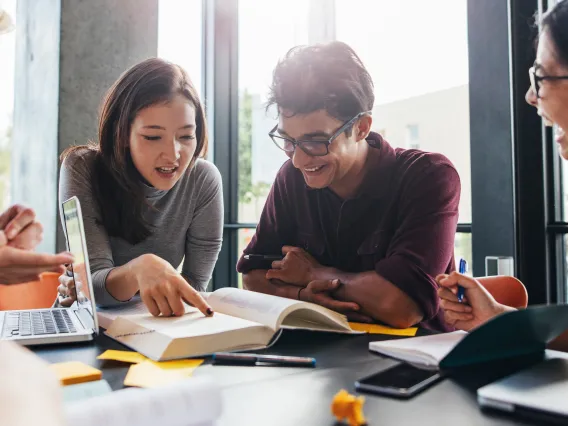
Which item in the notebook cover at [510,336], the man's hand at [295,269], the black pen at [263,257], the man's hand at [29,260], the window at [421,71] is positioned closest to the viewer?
the notebook cover at [510,336]

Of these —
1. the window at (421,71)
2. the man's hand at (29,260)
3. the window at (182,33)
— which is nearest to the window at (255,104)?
the window at (182,33)

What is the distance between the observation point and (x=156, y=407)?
1.54 feet

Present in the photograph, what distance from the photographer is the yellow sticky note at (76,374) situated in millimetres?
747

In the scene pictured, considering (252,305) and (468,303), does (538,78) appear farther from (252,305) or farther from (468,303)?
(252,305)

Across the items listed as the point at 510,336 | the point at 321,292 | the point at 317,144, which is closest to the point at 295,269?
the point at 321,292

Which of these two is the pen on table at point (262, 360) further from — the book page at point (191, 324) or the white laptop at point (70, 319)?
the white laptop at point (70, 319)

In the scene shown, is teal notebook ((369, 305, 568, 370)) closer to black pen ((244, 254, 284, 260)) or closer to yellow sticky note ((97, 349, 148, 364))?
yellow sticky note ((97, 349, 148, 364))

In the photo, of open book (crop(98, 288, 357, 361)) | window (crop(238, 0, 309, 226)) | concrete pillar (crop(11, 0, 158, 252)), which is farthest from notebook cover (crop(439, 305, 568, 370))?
window (crop(238, 0, 309, 226))

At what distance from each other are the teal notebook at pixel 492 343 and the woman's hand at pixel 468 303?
0.18 metres

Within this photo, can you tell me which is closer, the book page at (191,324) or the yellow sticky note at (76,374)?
the yellow sticky note at (76,374)

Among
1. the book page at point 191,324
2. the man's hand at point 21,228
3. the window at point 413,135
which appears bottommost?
the book page at point 191,324

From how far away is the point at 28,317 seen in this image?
128 centimetres

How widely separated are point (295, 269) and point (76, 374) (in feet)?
2.80

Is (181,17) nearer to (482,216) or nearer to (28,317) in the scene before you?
(482,216)
